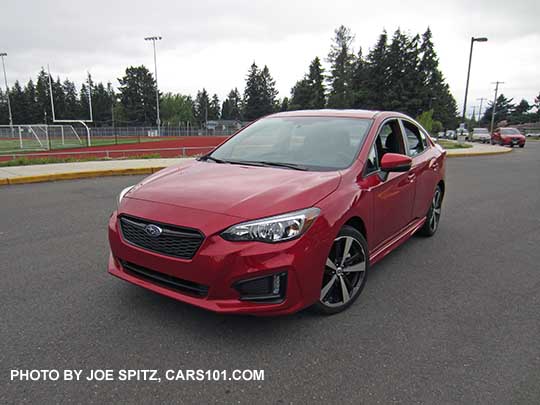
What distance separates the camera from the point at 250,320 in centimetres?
288

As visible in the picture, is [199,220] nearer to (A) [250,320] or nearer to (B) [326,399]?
(A) [250,320]

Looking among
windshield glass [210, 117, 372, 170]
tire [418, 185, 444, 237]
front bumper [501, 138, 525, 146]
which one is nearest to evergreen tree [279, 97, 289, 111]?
front bumper [501, 138, 525, 146]

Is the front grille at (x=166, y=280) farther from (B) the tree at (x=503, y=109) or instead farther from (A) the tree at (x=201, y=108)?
(B) the tree at (x=503, y=109)

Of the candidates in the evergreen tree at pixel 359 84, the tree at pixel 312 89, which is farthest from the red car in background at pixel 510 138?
the tree at pixel 312 89

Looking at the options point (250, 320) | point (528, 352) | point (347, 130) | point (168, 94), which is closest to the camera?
point (528, 352)

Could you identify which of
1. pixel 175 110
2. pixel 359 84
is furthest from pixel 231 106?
pixel 359 84

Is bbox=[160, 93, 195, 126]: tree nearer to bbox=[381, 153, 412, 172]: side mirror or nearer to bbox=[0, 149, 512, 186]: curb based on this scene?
bbox=[0, 149, 512, 186]: curb

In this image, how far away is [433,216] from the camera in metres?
5.20

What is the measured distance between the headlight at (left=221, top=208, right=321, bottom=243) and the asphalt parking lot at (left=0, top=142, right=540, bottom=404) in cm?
76

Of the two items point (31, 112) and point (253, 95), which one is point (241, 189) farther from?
point (31, 112)

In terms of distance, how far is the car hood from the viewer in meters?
2.55

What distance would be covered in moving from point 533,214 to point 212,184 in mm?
Result: 6357

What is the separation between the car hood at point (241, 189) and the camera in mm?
2549

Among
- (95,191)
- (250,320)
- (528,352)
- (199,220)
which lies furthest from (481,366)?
(95,191)
